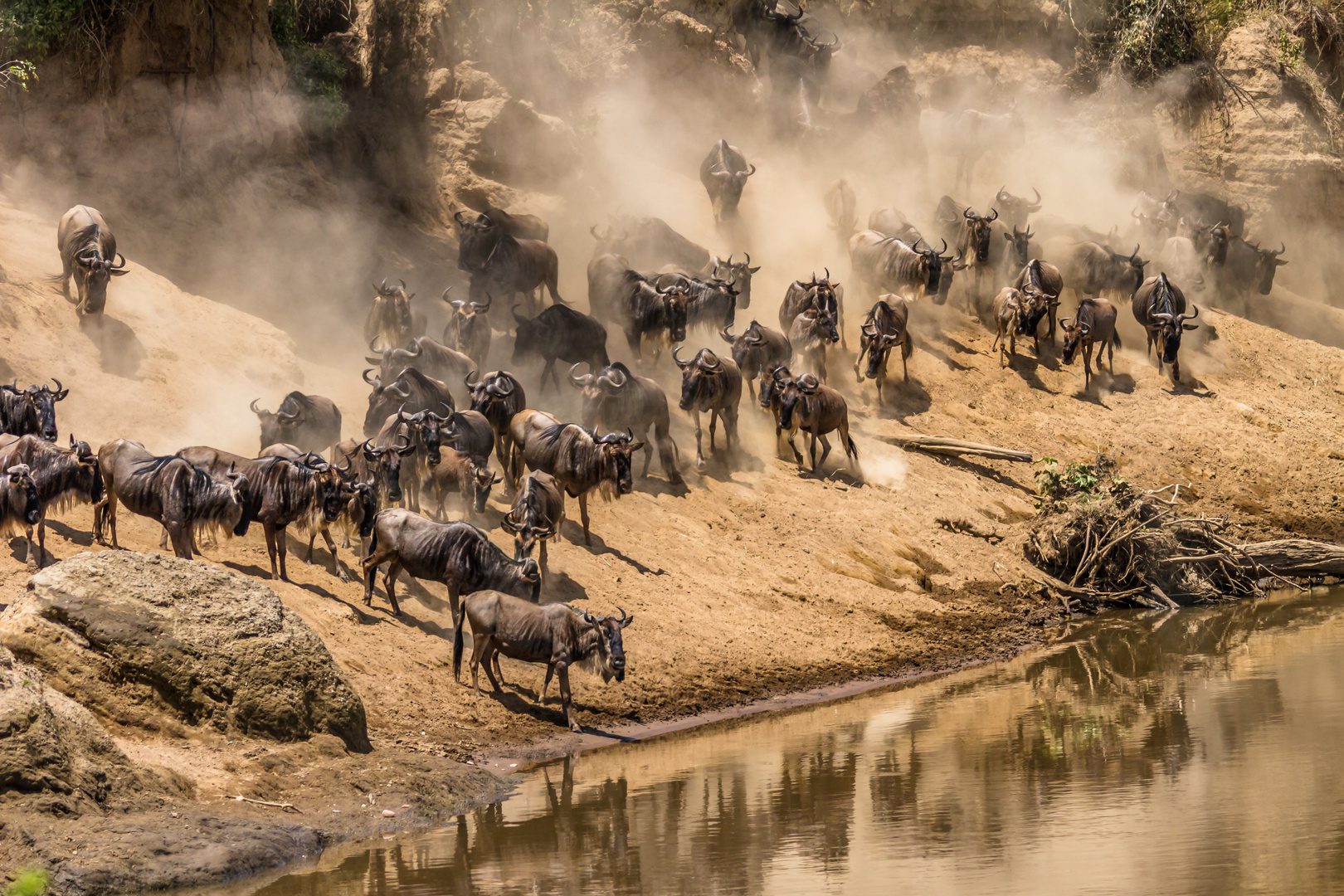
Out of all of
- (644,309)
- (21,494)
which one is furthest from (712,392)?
(21,494)

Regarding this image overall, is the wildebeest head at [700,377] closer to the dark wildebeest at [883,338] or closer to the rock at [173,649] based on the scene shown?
the dark wildebeest at [883,338]

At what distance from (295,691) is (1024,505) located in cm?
1394

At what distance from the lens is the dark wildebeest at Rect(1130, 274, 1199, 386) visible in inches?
1041

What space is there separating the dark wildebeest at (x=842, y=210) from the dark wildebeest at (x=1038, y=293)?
4011 mm

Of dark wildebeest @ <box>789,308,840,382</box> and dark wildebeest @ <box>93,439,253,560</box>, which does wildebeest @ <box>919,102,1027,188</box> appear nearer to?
dark wildebeest @ <box>789,308,840,382</box>

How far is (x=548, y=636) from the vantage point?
11875 millimetres

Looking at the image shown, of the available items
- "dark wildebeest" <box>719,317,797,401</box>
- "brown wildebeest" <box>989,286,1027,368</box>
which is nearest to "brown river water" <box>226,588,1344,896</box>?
"dark wildebeest" <box>719,317,797,401</box>

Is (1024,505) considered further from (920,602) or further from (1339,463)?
(1339,463)

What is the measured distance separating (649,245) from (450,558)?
1399 cm

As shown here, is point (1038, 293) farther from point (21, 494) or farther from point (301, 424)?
point (21, 494)

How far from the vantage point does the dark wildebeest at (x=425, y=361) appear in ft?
58.4

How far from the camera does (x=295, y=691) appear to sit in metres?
10.0

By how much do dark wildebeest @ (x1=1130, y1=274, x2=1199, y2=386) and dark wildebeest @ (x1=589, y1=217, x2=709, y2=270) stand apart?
29.1 feet

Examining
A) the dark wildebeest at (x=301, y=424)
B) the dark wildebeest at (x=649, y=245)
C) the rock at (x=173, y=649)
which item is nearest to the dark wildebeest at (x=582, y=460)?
the dark wildebeest at (x=301, y=424)
